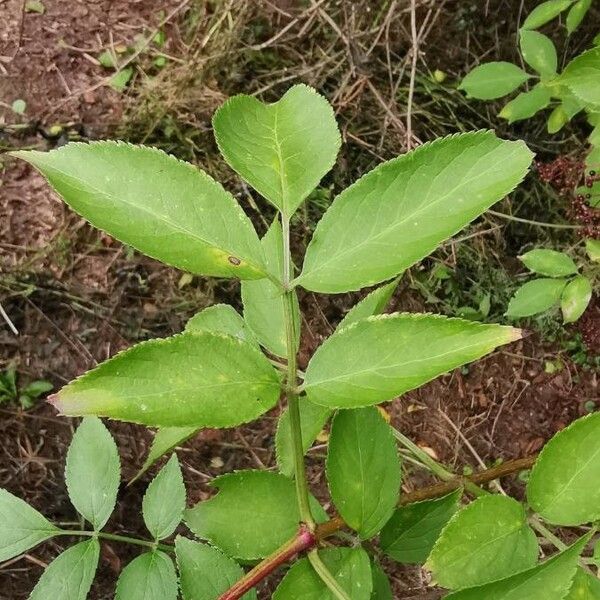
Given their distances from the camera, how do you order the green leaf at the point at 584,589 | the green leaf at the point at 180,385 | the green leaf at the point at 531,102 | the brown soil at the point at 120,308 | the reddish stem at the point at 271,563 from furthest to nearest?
the brown soil at the point at 120,308 → the green leaf at the point at 531,102 → the green leaf at the point at 584,589 → the reddish stem at the point at 271,563 → the green leaf at the point at 180,385

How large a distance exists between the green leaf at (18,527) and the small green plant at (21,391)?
912 millimetres

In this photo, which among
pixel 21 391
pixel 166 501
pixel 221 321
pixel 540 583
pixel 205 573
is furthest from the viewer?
pixel 21 391

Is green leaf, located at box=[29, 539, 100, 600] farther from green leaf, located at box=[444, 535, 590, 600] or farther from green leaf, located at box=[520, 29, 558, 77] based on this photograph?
green leaf, located at box=[520, 29, 558, 77]


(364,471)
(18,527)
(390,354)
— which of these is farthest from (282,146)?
(18,527)

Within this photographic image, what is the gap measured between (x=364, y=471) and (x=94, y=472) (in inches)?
25.7

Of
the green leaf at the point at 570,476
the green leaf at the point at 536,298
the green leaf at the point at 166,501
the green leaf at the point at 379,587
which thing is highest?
the green leaf at the point at 570,476

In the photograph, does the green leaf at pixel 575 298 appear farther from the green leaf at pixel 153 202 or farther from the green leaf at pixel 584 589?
the green leaf at pixel 153 202

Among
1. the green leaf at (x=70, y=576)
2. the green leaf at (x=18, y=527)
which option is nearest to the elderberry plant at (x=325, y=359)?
the green leaf at (x=70, y=576)

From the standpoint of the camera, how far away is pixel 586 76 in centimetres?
95

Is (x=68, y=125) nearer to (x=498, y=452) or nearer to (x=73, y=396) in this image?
Answer: (x=498, y=452)

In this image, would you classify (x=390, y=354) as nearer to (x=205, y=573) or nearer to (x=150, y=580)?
(x=205, y=573)

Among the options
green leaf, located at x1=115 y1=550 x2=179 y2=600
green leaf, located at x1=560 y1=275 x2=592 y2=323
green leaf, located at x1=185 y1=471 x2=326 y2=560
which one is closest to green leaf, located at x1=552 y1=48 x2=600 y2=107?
green leaf, located at x1=185 y1=471 x2=326 y2=560

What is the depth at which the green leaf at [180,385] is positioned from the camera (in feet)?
2.19

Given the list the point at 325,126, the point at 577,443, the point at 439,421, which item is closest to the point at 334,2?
the point at 439,421
